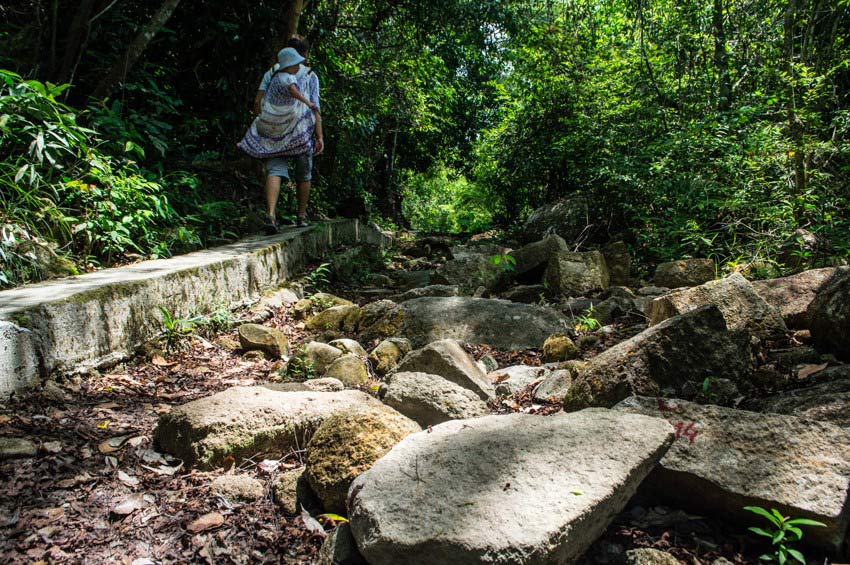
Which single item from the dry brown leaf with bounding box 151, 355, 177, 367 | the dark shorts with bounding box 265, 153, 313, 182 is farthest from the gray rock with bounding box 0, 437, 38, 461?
the dark shorts with bounding box 265, 153, 313, 182

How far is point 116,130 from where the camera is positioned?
4227 mm

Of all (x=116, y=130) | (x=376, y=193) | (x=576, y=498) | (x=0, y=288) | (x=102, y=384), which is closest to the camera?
(x=576, y=498)

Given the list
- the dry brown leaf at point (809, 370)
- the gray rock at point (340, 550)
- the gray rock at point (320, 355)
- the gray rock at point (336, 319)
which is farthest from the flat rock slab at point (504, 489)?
the gray rock at point (336, 319)

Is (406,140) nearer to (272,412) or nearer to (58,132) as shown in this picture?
(58,132)

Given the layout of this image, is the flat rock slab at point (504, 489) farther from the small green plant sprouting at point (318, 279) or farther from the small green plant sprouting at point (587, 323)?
the small green plant sprouting at point (318, 279)

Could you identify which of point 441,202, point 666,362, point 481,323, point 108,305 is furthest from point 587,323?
point 441,202

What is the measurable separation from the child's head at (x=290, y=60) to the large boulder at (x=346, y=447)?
12.7ft

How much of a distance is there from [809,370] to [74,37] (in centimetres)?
545

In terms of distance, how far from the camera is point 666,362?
2.12 meters

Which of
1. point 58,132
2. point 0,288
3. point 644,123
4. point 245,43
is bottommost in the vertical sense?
point 0,288

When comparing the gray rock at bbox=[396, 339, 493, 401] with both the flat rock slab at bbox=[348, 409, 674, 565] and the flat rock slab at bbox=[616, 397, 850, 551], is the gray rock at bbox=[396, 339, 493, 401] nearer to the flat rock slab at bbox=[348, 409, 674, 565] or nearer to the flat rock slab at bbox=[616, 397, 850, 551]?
the flat rock slab at bbox=[348, 409, 674, 565]

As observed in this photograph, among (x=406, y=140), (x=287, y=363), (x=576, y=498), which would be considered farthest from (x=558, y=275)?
(x=406, y=140)

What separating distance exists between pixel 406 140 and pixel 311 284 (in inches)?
440

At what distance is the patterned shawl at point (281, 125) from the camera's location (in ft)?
15.8
